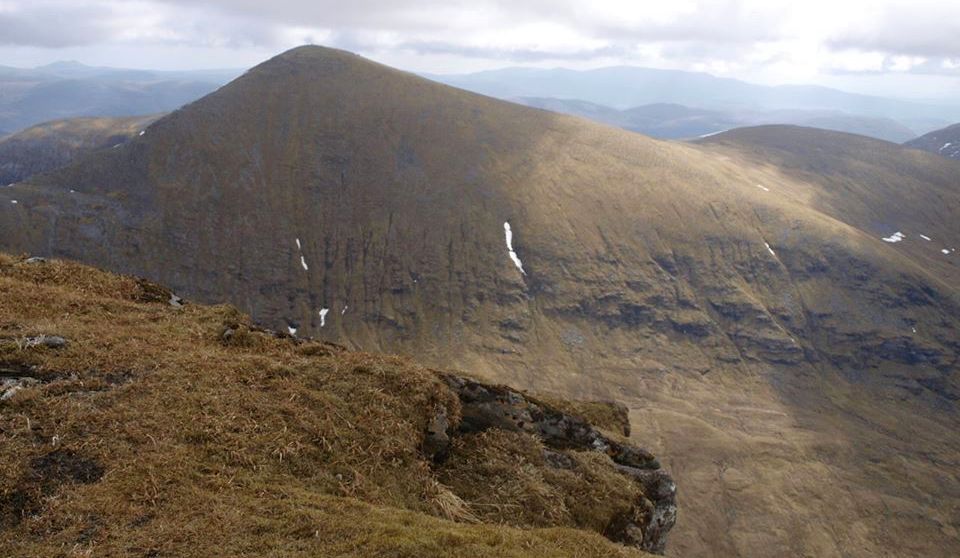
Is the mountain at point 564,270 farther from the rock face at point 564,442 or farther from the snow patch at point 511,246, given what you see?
the rock face at point 564,442

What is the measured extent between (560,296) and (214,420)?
441ft

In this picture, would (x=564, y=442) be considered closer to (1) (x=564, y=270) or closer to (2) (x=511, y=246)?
(1) (x=564, y=270)

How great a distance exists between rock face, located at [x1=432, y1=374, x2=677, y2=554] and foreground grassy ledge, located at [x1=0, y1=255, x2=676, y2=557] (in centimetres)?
6

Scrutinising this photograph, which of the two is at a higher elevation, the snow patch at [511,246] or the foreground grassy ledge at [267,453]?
the foreground grassy ledge at [267,453]

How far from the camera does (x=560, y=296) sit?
14562 cm

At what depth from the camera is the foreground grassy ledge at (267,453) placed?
11.4 meters

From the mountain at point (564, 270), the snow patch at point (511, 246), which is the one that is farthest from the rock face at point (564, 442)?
the snow patch at point (511, 246)

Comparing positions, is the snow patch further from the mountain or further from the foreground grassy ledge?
the foreground grassy ledge

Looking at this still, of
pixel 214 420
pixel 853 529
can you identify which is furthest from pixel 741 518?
pixel 214 420

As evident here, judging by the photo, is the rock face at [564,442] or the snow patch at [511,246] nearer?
the rock face at [564,442]

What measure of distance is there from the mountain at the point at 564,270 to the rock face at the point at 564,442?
90999 mm

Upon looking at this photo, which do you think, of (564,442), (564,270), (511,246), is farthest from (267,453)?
(511,246)

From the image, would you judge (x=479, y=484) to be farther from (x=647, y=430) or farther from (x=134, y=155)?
(x=134, y=155)

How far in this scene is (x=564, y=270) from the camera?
14850 cm
